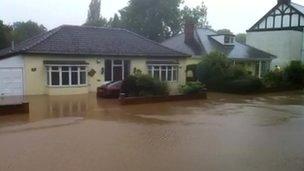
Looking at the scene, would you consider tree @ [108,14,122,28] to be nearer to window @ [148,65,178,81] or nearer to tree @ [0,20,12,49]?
tree @ [0,20,12,49]

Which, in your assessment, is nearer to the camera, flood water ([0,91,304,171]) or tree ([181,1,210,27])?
flood water ([0,91,304,171])

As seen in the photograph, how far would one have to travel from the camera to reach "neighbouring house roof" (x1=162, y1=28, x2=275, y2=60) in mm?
38062

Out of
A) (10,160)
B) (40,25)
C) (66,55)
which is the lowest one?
(10,160)

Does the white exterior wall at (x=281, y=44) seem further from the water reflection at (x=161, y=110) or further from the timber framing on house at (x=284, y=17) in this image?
the water reflection at (x=161, y=110)

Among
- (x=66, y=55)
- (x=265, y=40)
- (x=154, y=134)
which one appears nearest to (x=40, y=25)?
(x=265, y=40)

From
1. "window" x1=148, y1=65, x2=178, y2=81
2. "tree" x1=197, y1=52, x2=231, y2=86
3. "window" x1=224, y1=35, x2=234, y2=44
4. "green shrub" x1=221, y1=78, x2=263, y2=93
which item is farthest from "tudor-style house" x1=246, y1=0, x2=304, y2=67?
Result: "window" x1=148, y1=65, x2=178, y2=81

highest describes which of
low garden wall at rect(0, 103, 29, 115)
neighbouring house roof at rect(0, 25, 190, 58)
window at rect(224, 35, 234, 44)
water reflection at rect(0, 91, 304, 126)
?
window at rect(224, 35, 234, 44)

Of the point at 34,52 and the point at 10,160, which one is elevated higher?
the point at 34,52

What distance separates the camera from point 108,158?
34.8 feet

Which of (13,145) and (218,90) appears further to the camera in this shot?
(218,90)

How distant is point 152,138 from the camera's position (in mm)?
13344

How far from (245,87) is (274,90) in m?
4.24

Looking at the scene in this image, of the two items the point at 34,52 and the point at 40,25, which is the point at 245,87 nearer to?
the point at 34,52

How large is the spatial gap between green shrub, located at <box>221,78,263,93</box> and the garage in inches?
600
